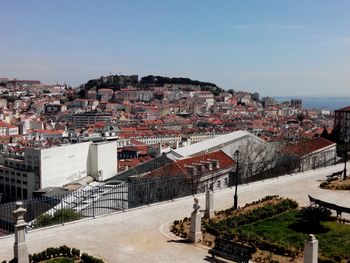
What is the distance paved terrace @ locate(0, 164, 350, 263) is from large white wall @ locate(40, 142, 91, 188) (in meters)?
48.2

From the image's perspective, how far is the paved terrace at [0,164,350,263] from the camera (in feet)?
46.0

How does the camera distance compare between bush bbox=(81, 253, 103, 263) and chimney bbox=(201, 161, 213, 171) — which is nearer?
bush bbox=(81, 253, 103, 263)

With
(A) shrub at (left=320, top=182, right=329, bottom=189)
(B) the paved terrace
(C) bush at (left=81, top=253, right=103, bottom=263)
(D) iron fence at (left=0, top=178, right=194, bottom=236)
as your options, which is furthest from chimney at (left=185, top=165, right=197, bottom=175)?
(C) bush at (left=81, top=253, right=103, bottom=263)

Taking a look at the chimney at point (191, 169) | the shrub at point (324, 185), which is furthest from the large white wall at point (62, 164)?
the shrub at point (324, 185)

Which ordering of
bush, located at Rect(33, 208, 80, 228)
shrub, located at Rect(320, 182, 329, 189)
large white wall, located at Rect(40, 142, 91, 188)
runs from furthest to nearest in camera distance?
1. large white wall, located at Rect(40, 142, 91, 188)
2. shrub, located at Rect(320, 182, 329, 189)
3. bush, located at Rect(33, 208, 80, 228)

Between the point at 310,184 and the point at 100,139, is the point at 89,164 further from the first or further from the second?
the point at 310,184

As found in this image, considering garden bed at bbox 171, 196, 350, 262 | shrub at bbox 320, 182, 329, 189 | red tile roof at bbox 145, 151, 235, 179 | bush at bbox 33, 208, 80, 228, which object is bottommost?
red tile roof at bbox 145, 151, 235, 179

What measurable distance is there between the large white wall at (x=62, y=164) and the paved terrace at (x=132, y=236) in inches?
1896

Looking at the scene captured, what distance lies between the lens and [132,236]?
15.8 metres

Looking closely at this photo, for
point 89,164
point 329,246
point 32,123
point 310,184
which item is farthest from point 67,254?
point 32,123

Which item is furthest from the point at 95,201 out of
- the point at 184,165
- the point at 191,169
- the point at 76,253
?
the point at 184,165

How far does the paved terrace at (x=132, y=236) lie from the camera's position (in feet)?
46.0

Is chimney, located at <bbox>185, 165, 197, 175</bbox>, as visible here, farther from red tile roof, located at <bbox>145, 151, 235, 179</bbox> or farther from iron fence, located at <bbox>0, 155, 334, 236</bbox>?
iron fence, located at <bbox>0, 155, 334, 236</bbox>

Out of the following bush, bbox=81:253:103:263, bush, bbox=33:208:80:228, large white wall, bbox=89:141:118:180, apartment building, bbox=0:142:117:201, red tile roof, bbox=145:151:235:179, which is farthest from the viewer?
large white wall, bbox=89:141:118:180
